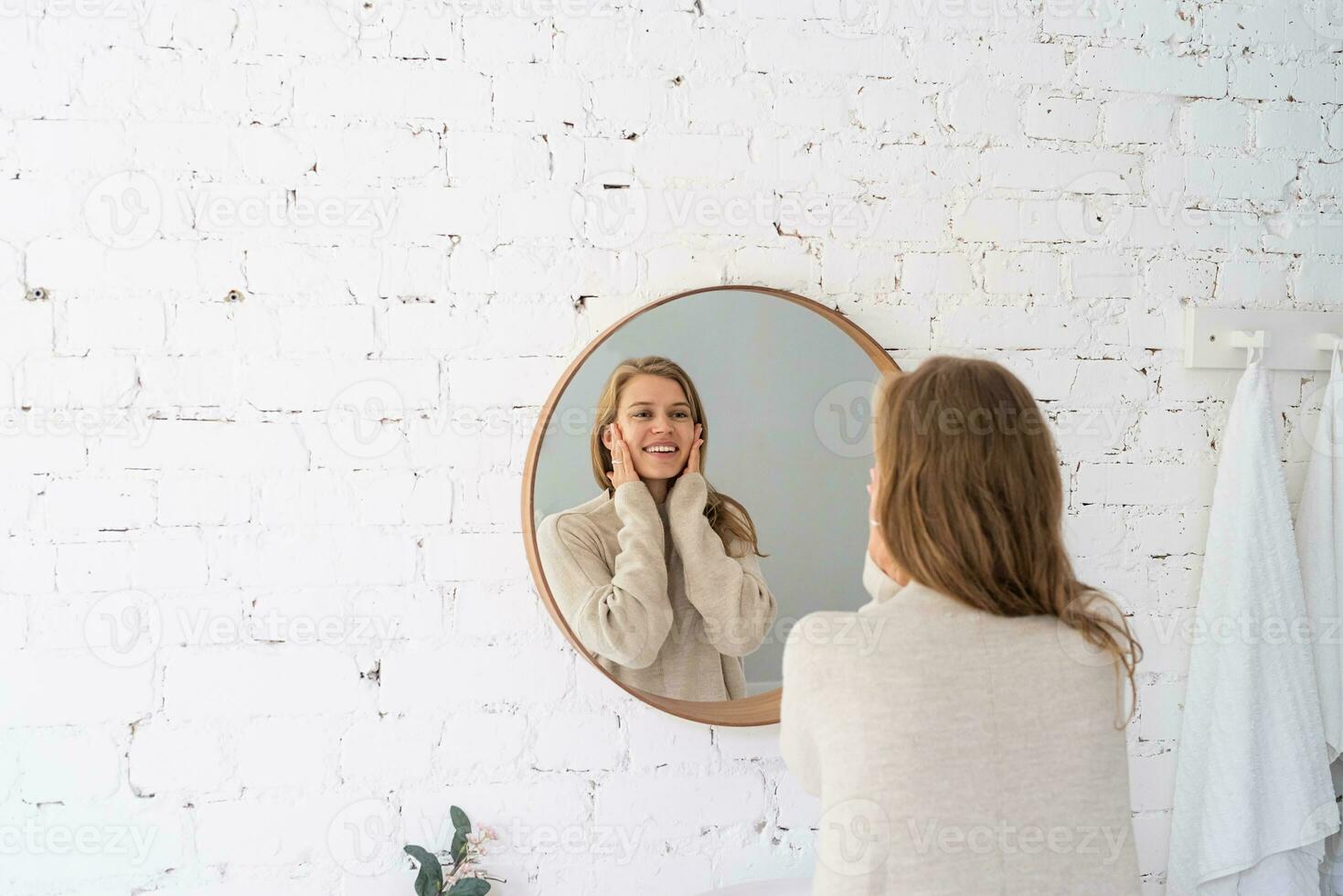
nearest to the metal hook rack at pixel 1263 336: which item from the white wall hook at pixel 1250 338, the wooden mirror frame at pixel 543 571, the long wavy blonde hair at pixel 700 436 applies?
the white wall hook at pixel 1250 338

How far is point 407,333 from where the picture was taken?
1.35 m

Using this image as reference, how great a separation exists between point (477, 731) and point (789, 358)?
2.17ft

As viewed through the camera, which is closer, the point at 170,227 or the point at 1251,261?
the point at 170,227

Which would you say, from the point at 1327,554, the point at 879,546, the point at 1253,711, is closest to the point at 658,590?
the point at 879,546

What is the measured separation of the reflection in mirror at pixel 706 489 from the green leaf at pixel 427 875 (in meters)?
0.33

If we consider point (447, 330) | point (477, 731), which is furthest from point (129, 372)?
point (477, 731)

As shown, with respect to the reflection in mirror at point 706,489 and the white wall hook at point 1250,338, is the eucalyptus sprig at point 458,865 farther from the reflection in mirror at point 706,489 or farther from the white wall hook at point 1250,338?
the white wall hook at point 1250,338

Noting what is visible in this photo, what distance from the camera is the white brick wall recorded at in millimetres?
1290

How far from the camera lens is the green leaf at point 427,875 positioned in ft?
4.17

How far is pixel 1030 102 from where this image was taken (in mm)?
1506

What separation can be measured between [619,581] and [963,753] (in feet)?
1.85

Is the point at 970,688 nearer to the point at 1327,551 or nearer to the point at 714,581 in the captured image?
the point at 714,581

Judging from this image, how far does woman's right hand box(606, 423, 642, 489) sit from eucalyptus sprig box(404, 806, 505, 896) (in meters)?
0.48

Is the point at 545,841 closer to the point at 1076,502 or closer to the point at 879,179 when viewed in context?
the point at 1076,502
